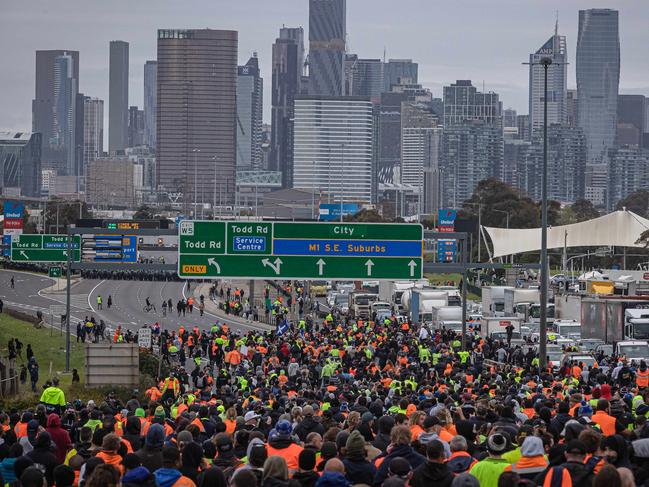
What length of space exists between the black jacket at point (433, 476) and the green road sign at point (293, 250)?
24.1 meters

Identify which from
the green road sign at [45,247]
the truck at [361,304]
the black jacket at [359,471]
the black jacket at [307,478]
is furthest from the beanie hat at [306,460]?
the truck at [361,304]

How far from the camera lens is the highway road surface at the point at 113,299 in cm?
6991

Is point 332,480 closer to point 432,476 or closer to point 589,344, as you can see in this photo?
point 432,476

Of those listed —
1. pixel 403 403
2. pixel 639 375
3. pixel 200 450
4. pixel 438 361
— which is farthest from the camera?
pixel 438 361

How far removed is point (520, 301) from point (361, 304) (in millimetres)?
12965

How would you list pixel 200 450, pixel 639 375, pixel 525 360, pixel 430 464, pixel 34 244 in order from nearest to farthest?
pixel 430 464 < pixel 200 450 < pixel 639 375 < pixel 525 360 < pixel 34 244

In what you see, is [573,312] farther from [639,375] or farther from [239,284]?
[239,284]

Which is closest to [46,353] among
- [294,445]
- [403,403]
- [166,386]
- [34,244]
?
[34,244]

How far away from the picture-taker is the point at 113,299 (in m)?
88.1

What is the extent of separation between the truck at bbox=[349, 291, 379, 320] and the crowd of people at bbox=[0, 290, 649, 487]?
39362 millimetres

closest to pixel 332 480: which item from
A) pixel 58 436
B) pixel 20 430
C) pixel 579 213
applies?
pixel 58 436

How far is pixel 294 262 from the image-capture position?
Answer: 114 feet

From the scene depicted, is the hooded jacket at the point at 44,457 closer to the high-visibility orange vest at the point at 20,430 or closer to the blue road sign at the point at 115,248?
the high-visibility orange vest at the point at 20,430

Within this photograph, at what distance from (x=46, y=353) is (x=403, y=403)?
109 feet
